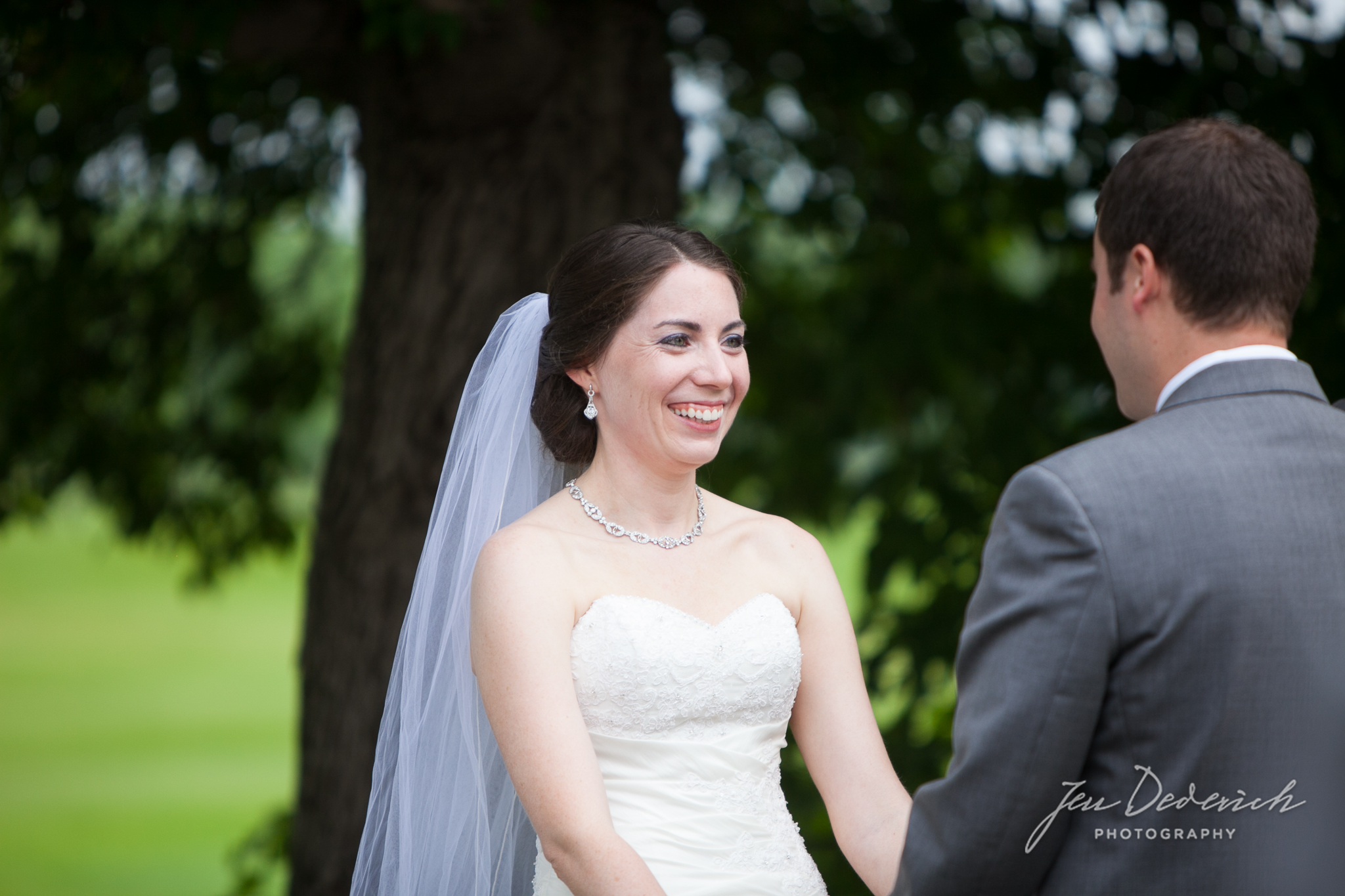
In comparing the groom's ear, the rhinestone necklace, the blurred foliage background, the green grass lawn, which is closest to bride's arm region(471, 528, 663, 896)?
the rhinestone necklace

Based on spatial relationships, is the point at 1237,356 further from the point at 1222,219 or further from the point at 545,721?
the point at 545,721

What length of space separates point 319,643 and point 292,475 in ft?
9.71

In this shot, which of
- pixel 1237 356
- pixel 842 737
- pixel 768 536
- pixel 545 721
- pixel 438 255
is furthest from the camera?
pixel 438 255

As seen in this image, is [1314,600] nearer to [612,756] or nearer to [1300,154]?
[612,756]

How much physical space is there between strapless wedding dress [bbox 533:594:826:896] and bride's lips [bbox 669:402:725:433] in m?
0.42

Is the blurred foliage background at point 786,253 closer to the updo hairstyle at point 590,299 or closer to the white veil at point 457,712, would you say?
the updo hairstyle at point 590,299

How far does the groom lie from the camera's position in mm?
1801

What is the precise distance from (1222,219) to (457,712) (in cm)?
200

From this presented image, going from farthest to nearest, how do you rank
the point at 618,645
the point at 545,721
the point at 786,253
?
1. the point at 786,253
2. the point at 618,645
3. the point at 545,721

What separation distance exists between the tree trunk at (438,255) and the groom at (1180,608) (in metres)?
2.90

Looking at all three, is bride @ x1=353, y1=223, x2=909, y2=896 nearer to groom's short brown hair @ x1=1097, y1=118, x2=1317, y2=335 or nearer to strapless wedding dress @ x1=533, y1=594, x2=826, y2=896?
strapless wedding dress @ x1=533, y1=594, x2=826, y2=896

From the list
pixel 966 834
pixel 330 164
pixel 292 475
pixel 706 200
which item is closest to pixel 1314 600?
pixel 966 834

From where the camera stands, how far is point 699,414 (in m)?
2.86
